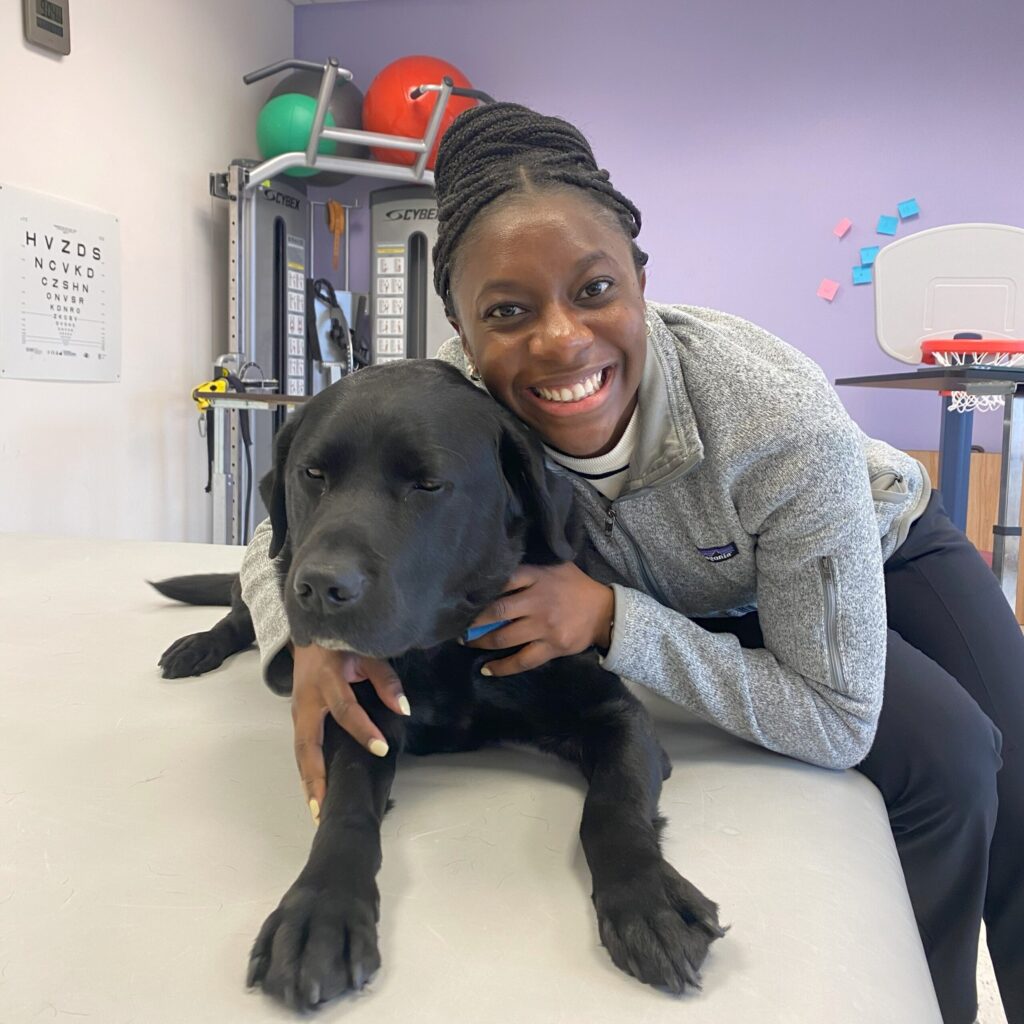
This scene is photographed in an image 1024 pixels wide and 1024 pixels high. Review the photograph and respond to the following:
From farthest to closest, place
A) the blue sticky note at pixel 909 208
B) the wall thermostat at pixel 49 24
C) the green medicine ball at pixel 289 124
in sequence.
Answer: the blue sticky note at pixel 909 208 < the green medicine ball at pixel 289 124 < the wall thermostat at pixel 49 24

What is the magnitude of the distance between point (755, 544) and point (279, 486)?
636 mm

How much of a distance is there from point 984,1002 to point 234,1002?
157 centimetres

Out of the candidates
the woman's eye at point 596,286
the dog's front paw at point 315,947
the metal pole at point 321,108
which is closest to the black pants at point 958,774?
the woman's eye at point 596,286

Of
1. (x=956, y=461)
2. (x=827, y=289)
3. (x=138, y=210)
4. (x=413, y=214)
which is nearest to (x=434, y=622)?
(x=956, y=461)

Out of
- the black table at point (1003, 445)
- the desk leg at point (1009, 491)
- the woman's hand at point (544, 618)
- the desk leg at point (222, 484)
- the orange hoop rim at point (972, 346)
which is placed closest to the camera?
the woman's hand at point (544, 618)

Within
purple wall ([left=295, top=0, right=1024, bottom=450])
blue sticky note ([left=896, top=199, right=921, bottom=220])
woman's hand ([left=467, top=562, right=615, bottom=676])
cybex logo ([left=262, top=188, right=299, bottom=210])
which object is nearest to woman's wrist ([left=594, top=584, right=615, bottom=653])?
woman's hand ([left=467, top=562, right=615, bottom=676])

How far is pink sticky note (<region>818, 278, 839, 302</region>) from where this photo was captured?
4578 millimetres

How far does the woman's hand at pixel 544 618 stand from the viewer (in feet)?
3.31

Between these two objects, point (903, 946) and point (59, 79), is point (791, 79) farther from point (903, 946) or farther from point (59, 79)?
point (903, 946)

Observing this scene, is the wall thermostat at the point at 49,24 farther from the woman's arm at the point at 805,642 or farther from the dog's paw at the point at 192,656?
the woman's arm at the point at 805,642

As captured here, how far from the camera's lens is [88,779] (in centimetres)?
94

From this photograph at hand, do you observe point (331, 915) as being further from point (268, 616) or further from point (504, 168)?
point (504, 168)

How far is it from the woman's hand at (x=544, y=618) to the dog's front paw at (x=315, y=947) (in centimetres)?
38

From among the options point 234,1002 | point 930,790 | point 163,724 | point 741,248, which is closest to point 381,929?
point 234,1002
